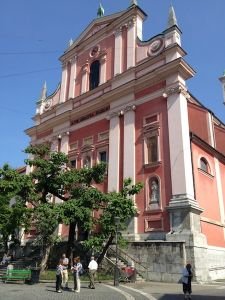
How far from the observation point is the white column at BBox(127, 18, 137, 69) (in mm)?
25744

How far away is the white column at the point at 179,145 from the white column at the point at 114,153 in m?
4.31

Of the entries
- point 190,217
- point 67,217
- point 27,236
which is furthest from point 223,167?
point 27,236

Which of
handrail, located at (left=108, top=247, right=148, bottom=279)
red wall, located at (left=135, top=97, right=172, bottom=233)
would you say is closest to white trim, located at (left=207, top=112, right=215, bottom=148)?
red wall, located at (left=135, top=97, right=172, bottom=233)

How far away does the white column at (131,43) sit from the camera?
84.5 feet

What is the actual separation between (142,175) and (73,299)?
11.5 meters

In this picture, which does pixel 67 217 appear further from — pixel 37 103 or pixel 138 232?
pixel 37 103

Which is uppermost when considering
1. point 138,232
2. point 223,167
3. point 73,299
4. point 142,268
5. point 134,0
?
point 134,0

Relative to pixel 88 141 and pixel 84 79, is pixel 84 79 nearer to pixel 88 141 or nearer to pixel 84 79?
pixel 84 79

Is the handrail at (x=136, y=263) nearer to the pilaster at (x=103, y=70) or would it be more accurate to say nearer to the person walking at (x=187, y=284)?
the person walking at (x=187, y=284)

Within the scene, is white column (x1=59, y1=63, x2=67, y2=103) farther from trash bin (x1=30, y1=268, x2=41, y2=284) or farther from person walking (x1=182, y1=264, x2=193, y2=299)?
person walking (x1=182, y1=264, x2=193, y2=299)

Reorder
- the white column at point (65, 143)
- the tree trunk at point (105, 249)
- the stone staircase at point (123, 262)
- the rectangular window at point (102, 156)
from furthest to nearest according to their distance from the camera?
the white column at point (65, 143) → the rectangular window at point (102, 156) → the tree trunk at point (105, 249) → the stone staircase at point (123, 262)

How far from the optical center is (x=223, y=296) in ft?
40.2

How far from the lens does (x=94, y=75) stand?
29500 mm

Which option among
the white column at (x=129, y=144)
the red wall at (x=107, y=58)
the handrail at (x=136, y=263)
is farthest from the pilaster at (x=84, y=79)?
the handrail at (x=136, y=263)
